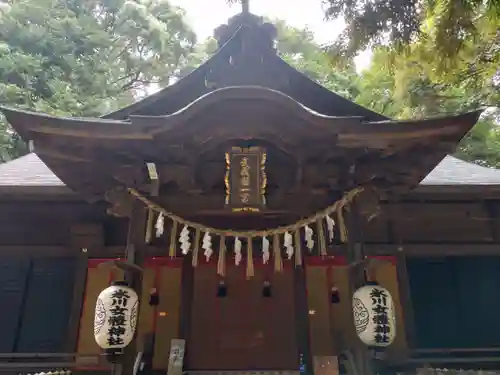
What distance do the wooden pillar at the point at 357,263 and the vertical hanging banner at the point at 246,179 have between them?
3.74 feet

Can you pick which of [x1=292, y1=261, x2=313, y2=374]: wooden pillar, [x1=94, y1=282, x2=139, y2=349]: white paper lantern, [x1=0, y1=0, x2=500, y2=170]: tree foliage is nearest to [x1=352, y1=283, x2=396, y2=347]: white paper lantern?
[x1=292, y1=261, x2=313, y2=374]: wooden pillar

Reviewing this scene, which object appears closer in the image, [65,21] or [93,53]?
[65,21]

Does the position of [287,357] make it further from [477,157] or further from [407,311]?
[477,157]

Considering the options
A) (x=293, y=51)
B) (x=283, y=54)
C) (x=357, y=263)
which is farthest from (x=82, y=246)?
(x=293, y=51)

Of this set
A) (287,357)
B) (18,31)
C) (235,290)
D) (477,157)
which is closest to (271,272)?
(235,290)

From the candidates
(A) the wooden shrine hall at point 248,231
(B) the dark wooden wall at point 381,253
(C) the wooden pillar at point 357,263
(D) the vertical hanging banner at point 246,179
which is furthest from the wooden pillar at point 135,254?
(C) the wooden pillar at point 357,263

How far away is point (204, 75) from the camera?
7395 mm

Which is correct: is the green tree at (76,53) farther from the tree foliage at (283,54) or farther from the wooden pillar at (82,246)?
the wooden pillar at (82,246)

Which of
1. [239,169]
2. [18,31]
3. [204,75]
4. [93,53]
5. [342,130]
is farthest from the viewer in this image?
[93,53]

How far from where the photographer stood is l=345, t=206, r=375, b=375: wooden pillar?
5102mm

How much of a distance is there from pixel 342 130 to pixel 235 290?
2.90 m

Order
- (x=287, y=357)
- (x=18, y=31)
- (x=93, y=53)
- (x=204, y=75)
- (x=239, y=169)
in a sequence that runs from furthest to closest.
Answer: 1. (x=93, y=53)
2. (x=18, y=31)
3. (x=204, y=75)
4. (x=287, y=357)
5. (x=239, y=169)

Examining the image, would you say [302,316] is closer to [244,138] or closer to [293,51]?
[244,138]

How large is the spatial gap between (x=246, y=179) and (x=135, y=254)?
5.28ft
